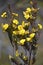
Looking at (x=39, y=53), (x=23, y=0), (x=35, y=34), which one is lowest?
(x=39, y=53)

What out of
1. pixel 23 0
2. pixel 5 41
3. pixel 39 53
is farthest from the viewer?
pixel 23 0

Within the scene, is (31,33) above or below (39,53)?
above

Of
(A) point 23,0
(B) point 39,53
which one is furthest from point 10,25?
(A) point 23,0

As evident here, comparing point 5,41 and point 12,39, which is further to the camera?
point 5,41

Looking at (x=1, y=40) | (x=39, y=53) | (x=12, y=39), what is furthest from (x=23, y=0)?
(x=12, y=39)

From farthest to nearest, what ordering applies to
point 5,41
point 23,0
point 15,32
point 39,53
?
point 23,0 < point 5,41 < point 39,53 < point 15,32

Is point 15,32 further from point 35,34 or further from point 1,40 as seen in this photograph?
point 1,40

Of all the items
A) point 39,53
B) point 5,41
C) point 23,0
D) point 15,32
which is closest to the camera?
point 15,32

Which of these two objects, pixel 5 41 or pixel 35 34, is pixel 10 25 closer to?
pixel 35 34

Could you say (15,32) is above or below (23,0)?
above
